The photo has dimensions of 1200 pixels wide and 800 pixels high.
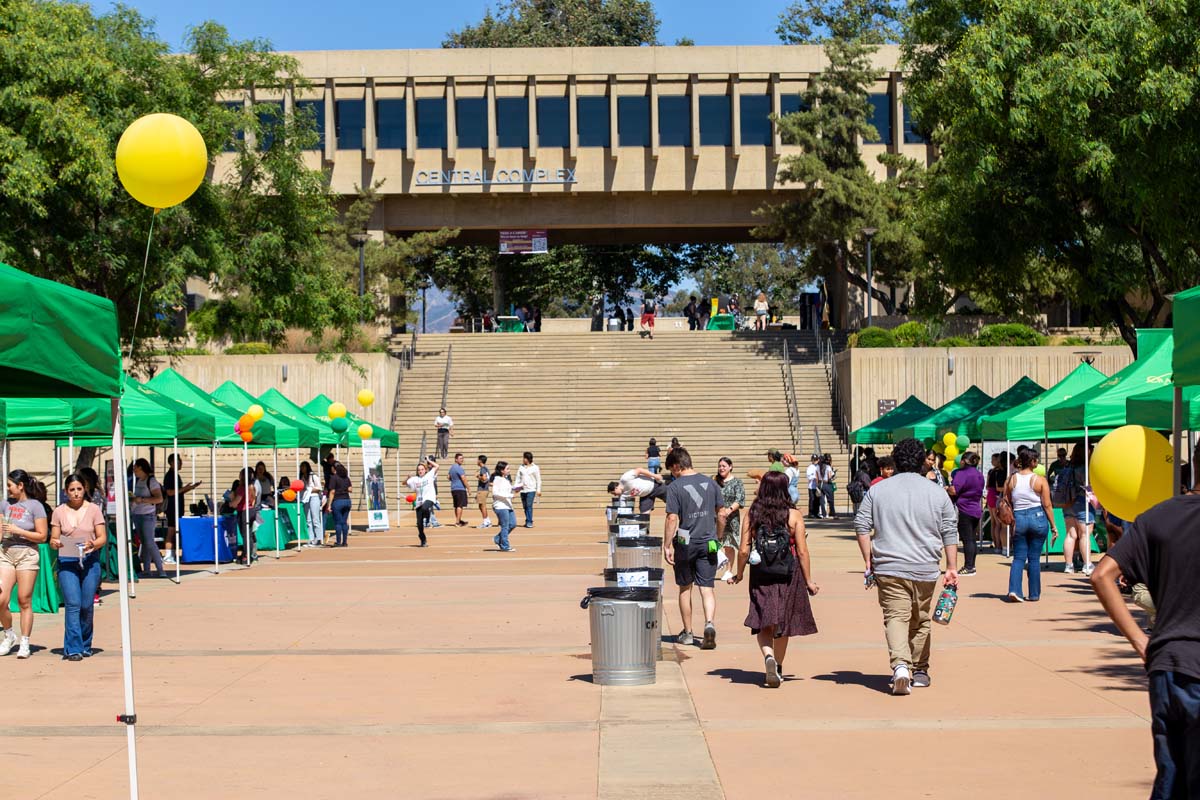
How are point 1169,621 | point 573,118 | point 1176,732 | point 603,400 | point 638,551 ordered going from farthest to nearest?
point 573,118 < point 603,400 < point 638,551 < point 1169,621 < point 1176,732

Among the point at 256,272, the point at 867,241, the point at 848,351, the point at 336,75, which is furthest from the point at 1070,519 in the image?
the point at 336,75

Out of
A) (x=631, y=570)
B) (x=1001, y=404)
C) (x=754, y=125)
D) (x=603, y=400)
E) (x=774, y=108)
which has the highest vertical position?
(x=774, y=108)

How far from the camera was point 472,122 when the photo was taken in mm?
55188

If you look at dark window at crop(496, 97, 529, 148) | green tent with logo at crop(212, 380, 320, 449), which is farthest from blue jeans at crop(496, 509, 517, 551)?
dark window at crop(496, 97, 529, 148)

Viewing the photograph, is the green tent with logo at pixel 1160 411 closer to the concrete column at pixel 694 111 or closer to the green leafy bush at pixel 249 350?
the green leafy bush at pixel 249 350

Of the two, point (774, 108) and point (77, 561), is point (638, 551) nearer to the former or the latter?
point (77, 561)

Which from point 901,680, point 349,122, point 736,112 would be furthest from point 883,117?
point 901,680

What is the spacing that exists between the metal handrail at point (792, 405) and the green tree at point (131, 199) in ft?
43.9

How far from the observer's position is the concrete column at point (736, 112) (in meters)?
54.6

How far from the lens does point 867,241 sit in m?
45.2

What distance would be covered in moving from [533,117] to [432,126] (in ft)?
12.8

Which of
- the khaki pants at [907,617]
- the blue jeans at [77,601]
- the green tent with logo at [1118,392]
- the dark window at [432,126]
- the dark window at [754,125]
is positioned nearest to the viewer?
the khaki pants at [907,617]

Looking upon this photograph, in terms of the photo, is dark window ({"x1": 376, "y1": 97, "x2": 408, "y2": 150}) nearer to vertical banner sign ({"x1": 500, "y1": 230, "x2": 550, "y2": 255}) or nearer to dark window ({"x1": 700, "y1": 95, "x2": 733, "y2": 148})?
vertical banner sign ({"x1": 500, "y1": 230, "x2": 550, "y2": 255})

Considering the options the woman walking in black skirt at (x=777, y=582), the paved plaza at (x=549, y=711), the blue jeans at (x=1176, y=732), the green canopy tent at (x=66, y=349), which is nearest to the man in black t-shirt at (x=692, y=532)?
the paved plaza at (x=549, y=711)
